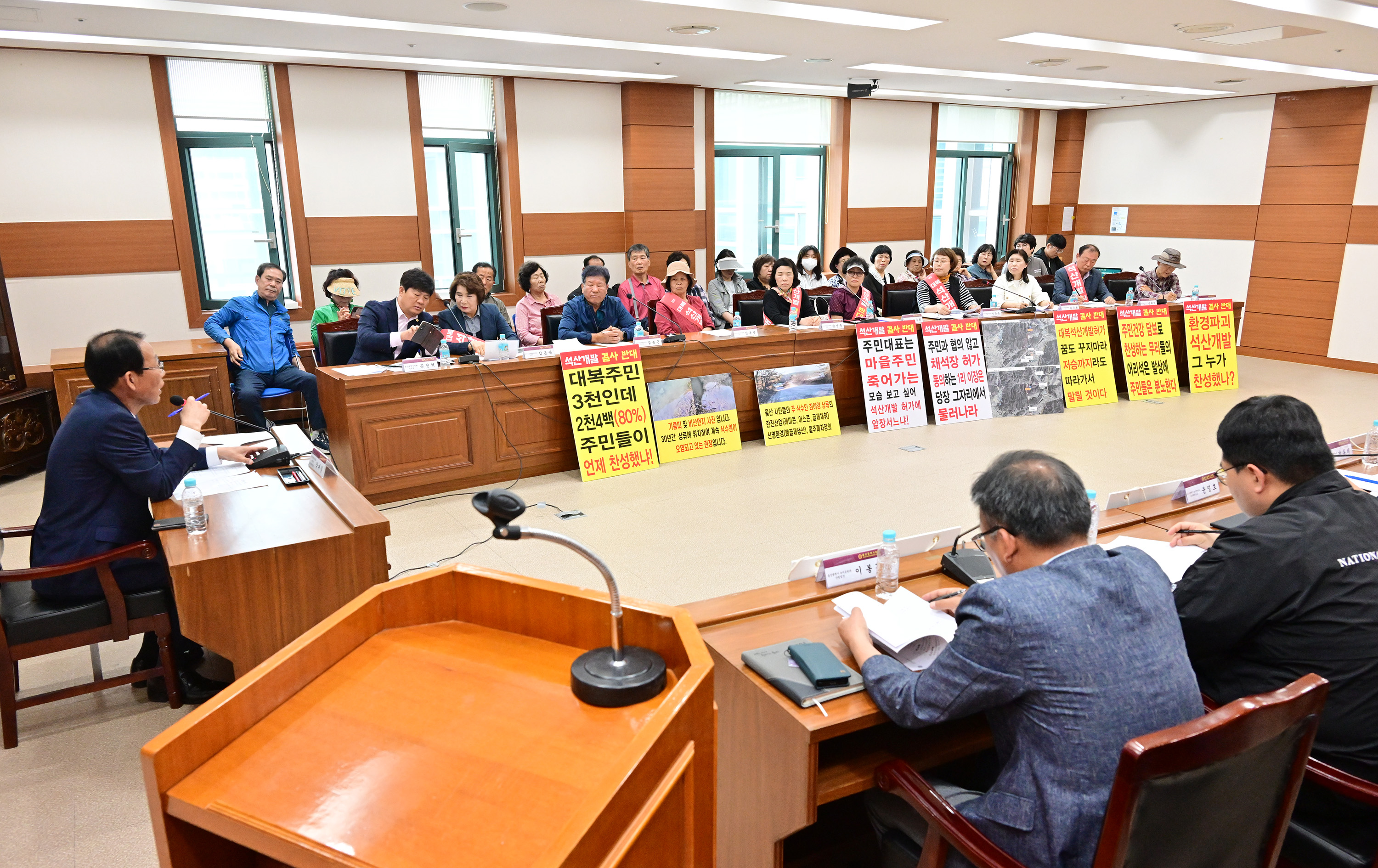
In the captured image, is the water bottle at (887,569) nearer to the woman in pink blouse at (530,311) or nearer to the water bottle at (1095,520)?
the water bottle at (1095,520)

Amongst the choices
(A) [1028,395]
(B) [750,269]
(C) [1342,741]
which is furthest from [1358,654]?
(B) [750,269]

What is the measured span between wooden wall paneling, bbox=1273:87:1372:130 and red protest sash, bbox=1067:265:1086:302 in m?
3.43

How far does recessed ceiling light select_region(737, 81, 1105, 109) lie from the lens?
8.66 metres

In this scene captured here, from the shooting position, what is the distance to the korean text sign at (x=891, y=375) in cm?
618

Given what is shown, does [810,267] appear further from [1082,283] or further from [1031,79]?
[1031,79]

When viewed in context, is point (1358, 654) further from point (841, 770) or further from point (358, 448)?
point (358, 448)

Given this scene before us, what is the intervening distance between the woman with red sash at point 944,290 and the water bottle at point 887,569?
497 centimetres

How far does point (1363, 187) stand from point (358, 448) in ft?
31.9

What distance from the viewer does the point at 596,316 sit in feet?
19.0

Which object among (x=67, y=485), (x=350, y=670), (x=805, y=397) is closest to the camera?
(x=350, y=670)

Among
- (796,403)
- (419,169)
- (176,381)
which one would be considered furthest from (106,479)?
(419,169)

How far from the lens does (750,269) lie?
9.80m

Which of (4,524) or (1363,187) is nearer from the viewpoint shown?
(4,524)

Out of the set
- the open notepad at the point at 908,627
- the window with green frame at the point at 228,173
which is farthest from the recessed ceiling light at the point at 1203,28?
the window with green frame at the point at 228,173
